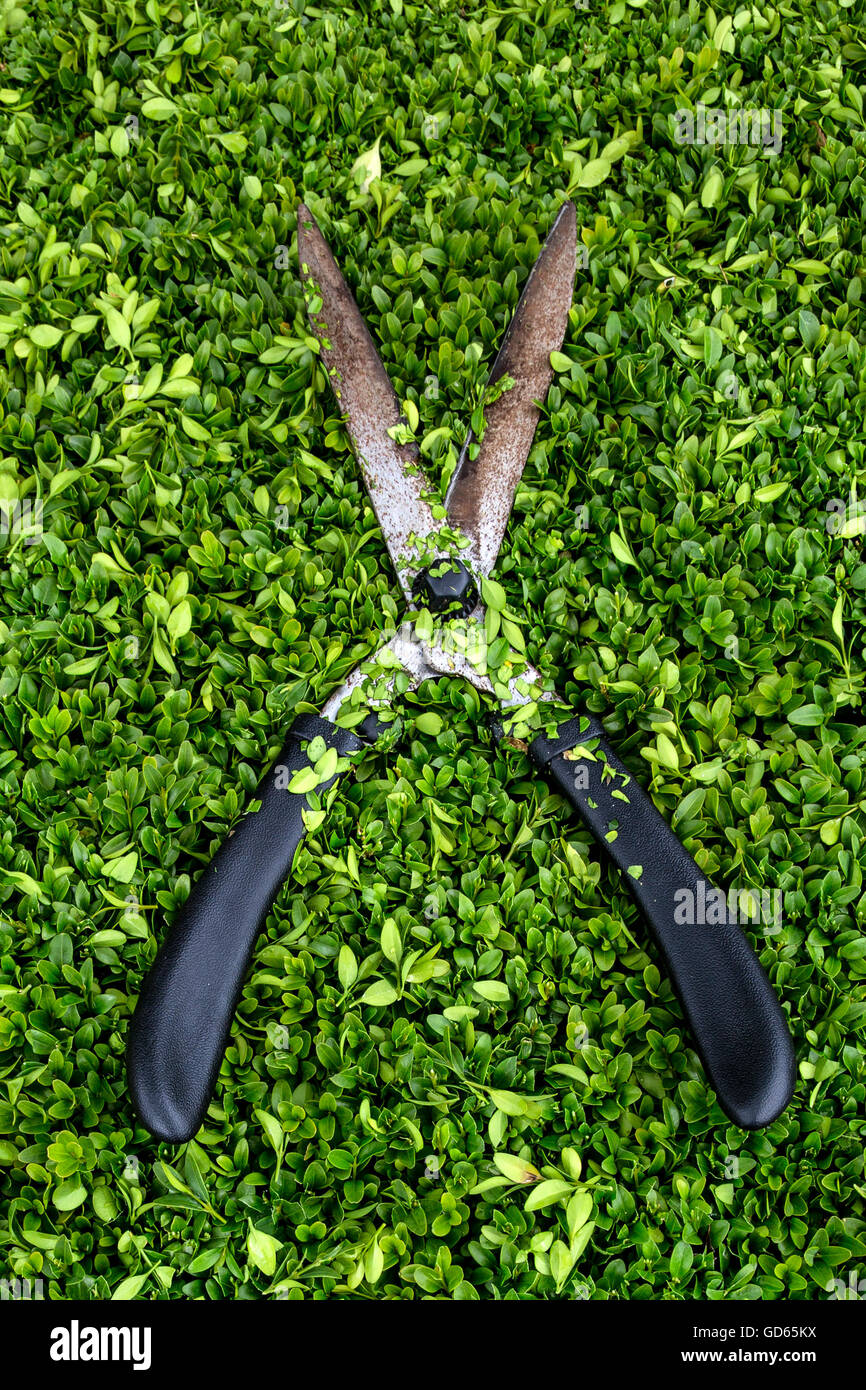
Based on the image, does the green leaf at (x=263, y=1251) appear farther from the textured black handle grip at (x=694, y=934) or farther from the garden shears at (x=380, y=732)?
the textured black handle grip at (x=694, y=934)

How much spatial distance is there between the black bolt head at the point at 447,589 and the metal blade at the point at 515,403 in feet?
0.25

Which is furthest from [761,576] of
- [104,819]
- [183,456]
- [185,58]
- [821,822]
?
[185,58]

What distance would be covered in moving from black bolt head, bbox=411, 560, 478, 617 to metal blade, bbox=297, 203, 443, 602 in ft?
0.19

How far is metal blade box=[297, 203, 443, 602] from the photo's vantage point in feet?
6.57

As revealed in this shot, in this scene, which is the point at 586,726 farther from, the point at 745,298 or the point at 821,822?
the point at 745,298

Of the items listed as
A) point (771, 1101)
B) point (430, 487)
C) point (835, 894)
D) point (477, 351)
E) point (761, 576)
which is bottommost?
point (771, 1101)

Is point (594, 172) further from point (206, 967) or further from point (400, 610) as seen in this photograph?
point (206, 967)

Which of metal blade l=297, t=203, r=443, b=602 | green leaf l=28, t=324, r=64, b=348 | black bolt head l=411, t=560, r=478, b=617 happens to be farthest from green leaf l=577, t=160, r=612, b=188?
green leaf l=28, t=324, r=64, b=348

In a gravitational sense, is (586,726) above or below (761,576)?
below

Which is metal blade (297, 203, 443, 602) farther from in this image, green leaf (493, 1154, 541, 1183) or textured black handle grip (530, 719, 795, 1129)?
green leaf (493, 1154, 541, 1183)

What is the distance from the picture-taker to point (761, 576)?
6.58ft

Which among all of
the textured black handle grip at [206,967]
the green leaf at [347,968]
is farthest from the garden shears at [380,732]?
the green leaf at [347,968]

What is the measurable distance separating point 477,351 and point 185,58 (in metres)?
1.26

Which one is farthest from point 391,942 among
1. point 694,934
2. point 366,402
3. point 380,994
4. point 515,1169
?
point 366,402
